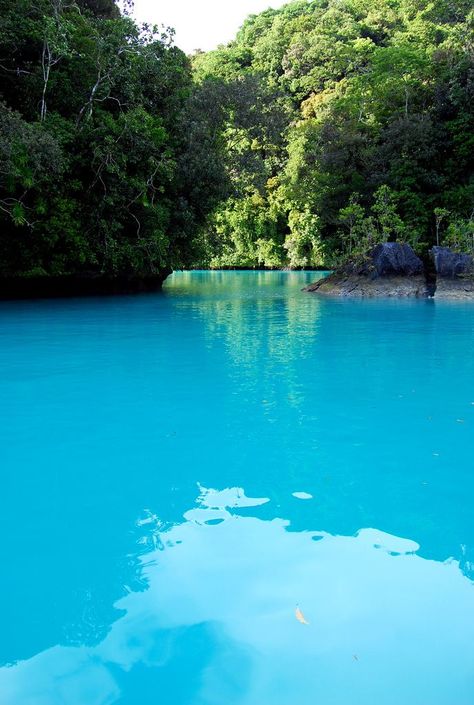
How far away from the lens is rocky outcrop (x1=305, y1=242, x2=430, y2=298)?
1986 cm

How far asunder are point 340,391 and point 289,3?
230ft

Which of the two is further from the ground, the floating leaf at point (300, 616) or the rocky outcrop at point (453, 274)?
the rocky outcrop at point (453, 274)

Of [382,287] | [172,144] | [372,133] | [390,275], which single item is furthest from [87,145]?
[372,133]

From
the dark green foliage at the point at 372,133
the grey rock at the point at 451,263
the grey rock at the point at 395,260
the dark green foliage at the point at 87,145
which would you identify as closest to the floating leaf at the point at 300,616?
the dark green foliage at the point at 87,145

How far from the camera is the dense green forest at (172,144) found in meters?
17.1

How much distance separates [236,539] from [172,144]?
20.9 metres

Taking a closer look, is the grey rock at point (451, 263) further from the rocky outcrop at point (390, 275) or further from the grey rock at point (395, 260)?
the grey rock at point (395, 260)

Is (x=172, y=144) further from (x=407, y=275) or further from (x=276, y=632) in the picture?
(x=276, y=632)

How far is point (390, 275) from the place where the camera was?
66.7 feet

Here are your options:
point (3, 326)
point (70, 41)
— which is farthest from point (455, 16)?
point (3, 326)

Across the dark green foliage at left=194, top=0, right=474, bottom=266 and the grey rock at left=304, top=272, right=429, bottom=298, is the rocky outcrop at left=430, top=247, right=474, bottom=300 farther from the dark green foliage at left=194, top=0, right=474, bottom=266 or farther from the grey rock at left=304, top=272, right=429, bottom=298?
the dark green foliage at left=194, top=0, right=474, bottom=266

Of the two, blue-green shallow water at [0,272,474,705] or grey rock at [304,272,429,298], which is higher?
→ grey rock at [304,272,429,298]

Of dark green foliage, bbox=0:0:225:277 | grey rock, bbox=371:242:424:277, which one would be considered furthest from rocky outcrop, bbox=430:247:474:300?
dark green foliage, bbox=0:0:225:277

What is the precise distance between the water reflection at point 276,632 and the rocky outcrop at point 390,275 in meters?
17.5
